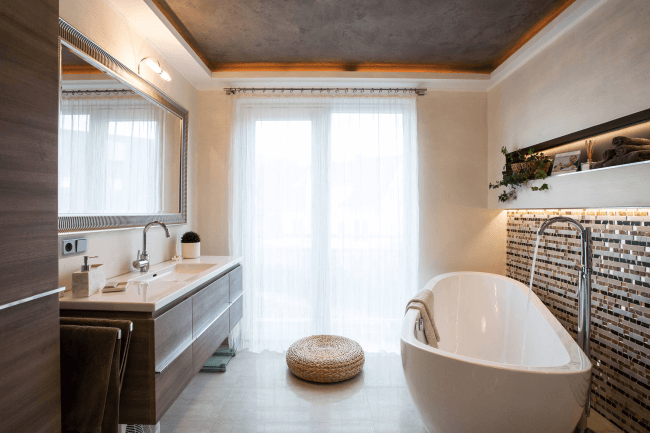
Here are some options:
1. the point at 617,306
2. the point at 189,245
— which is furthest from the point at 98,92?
the point at 617,306

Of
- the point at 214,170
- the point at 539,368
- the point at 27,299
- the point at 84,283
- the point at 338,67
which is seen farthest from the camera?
the point at 214,170

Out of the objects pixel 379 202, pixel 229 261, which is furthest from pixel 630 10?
pixel 229 261

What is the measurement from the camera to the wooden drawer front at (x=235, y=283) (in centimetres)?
267

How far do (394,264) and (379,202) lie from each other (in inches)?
23.0

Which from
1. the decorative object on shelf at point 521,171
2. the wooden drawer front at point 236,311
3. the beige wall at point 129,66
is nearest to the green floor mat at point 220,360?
the wooden drawer front at point 236,311

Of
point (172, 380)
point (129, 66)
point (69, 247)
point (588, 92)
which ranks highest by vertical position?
point (129, 66)

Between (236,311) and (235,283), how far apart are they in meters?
0.23

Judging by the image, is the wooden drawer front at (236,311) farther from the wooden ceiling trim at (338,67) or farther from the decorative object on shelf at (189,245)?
the wooden ceiling trim at (338,67)

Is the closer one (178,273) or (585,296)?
(585,296)

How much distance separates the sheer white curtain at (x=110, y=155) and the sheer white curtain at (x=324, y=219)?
2.81ft

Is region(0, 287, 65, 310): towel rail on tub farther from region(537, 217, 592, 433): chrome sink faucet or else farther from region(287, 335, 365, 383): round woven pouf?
region(537, 217, 592, 433): chrome sink faucet

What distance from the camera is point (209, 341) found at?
2.17 meters

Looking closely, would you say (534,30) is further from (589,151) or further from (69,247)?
(69,247)

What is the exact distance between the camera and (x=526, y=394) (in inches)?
52.2
